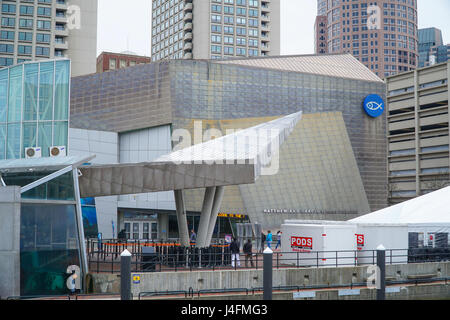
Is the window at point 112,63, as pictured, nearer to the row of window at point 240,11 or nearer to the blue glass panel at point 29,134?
the row of window at point 240,11

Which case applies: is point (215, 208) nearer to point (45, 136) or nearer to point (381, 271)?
point (381, 271)

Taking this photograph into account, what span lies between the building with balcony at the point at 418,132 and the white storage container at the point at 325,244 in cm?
7058

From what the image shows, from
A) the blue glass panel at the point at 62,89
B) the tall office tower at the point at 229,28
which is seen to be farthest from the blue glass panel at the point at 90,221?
the tall office tower at the point at 229,28

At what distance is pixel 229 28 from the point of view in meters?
135

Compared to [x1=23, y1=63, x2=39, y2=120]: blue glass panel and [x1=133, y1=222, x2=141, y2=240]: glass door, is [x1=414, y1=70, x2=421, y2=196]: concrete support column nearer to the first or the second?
A: [x1=133, y1=222, x2=141, y2=240]: glass door

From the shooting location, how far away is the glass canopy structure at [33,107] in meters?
44.6

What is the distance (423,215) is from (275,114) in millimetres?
32464

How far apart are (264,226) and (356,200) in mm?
13458

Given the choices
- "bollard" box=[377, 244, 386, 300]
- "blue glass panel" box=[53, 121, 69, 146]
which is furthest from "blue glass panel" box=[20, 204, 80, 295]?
"blue glass panel" box=[53, 121, 69, 146]

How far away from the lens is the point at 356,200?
70500 mm

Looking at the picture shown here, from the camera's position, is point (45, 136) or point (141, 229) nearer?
point (45, 136)

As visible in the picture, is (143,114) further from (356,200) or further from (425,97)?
(425,97)

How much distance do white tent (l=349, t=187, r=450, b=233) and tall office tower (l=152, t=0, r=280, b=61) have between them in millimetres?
96110

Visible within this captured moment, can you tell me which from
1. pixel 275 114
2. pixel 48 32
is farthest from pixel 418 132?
pixel 48 32
